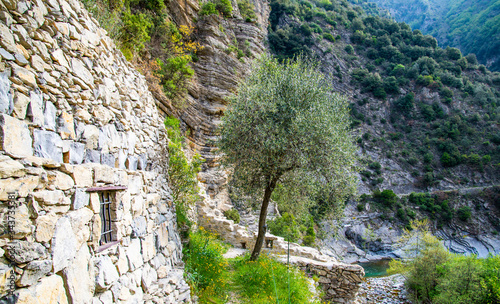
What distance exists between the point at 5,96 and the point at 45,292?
2.35m

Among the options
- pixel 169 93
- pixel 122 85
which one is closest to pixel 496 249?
pixel 169 93

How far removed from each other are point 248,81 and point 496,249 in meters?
49.0

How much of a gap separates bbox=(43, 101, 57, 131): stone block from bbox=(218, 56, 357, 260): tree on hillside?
6015mm

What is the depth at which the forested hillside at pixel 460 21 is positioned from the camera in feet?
241

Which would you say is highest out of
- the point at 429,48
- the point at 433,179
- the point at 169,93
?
the point at 429,48

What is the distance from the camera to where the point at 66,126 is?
12.7ft

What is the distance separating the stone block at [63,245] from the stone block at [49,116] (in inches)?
53.7

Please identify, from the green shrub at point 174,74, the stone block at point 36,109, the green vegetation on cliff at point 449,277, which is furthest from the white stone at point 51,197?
the green vegetation on cliff at point 449,277

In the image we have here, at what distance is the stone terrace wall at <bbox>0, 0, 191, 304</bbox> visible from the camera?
8.86ft

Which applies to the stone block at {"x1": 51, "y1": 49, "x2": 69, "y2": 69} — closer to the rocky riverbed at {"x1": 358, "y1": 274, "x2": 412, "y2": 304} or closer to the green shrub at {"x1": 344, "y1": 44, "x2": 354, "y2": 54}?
the rocky riverbed at {"x1": 358, "y1": 274, "x2": 412, "y2": 304}

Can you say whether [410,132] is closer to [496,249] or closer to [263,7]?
[496,249]

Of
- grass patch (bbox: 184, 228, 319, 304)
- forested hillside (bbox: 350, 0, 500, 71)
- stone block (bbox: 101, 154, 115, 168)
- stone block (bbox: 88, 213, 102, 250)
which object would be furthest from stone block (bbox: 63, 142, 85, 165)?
forested hillside (bbox: 350, 0, 500, 71)

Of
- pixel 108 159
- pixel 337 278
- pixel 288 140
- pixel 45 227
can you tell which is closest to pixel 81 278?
pixel 45 227

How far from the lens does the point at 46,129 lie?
347 cm
